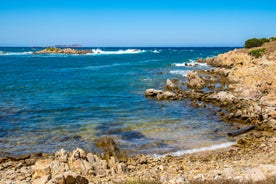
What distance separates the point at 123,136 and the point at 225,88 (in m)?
20.6

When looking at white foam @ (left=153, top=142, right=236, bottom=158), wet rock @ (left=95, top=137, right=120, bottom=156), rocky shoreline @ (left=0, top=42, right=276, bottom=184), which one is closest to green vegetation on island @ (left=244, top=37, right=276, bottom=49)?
rocky shoreline @ (left=0, top=42, right=276, bottom=184)

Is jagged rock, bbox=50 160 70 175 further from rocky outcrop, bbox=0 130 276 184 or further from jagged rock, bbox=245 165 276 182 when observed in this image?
jagged rock, bbox=245 165 276 182

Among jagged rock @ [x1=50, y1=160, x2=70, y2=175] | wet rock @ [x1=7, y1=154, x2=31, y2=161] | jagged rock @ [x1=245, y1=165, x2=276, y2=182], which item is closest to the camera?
jagged rock @ [x1=245, y1=165, x2=276, y2=182]

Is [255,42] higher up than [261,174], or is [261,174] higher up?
[255,42]

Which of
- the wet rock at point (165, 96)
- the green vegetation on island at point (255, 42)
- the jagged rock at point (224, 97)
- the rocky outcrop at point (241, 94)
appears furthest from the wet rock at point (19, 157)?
the green vegetation on island at point (255, 42)

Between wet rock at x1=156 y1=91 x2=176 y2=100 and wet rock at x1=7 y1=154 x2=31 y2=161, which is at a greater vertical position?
wet rock at x1=156 y1=91 x2=176 y2=100

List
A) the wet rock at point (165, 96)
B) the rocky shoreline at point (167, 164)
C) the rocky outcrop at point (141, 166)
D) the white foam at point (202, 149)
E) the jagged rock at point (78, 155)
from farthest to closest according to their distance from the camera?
the wet rock at point (165, 96) < the white foam at point (202, 149) < the jagged rock at point (78, 155) < the rocky outcrop at point (141, 166) < the rocky shoreline at point (167, 164)

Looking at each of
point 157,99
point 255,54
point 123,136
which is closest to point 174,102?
point 157,99

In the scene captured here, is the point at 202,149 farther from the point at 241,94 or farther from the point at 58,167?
the point at 241,94

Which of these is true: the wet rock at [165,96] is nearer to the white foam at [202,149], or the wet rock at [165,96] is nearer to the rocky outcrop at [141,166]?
the white foam at [202,149]

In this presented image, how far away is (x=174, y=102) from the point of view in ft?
106

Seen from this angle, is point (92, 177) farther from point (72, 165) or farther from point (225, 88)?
point (225, 88)

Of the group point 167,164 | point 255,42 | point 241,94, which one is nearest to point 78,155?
point 167,164

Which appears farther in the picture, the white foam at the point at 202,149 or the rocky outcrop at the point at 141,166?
the white foam at the point at 202,149
